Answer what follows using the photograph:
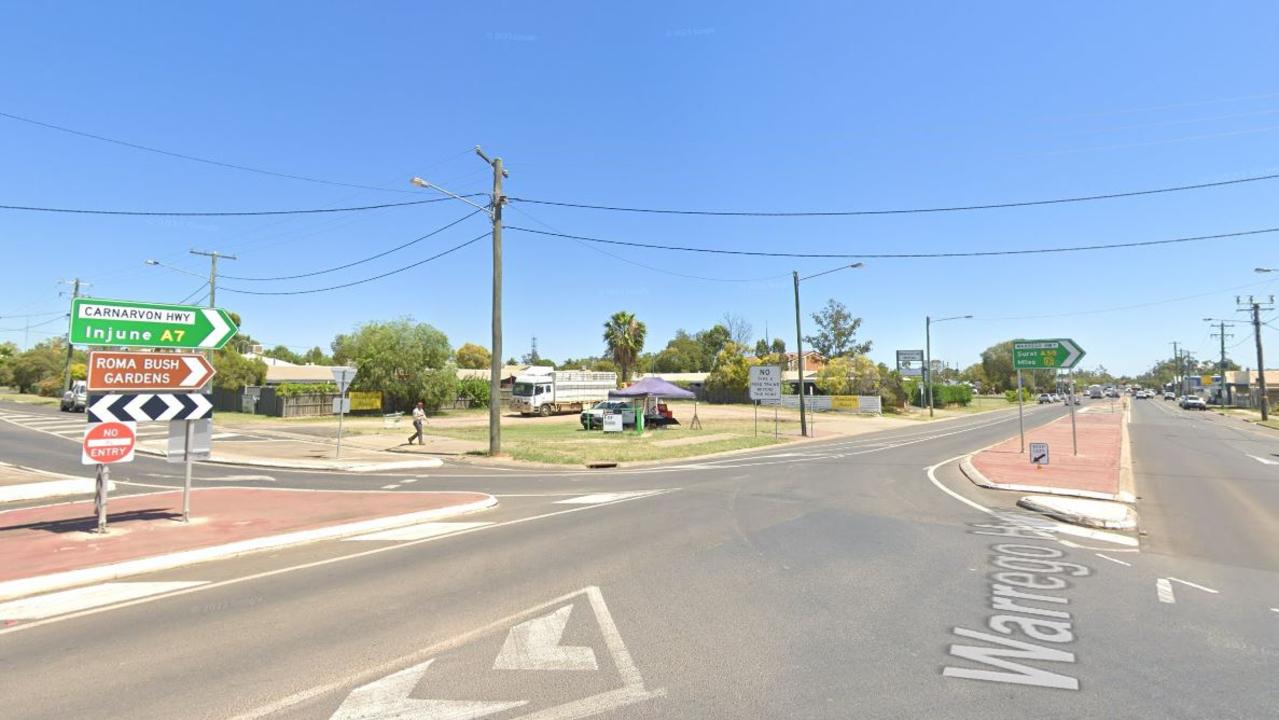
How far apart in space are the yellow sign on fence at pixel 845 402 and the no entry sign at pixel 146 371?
180ft

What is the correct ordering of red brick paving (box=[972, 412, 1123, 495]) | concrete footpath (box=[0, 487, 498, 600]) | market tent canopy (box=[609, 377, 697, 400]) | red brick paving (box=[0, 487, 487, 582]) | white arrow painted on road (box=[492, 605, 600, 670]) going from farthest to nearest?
market tent canopy (box=[609, 377, 697, 400])
red brick paving (box=[972, 412, 1123, 495])
red brick paving (box=[0, 487, 487, 582])
concrete footpath (box=[0, 487, 498, 600])
white arrow painted on road (box=[492, 605, 600, 670])

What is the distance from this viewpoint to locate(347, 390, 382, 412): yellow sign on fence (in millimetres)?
47375

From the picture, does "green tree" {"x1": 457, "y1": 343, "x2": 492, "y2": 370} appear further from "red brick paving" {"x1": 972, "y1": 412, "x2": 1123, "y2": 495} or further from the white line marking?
the white line marking

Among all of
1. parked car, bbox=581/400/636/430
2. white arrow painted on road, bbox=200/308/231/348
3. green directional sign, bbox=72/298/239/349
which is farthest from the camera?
Result: parked car, bbox=581/400/636/430

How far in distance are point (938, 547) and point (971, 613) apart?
2842 mm

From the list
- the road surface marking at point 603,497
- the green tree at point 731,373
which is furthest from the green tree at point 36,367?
the road surface marking at point 603,497

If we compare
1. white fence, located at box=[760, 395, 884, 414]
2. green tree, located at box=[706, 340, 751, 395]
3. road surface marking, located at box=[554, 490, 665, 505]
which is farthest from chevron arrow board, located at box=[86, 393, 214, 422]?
green tree, located at box=[706, 340, 751, 395]

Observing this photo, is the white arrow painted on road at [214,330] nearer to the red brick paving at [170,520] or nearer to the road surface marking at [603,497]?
the red brick paving at [170,520]

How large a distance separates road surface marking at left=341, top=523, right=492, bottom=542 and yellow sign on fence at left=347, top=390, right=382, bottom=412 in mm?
40745

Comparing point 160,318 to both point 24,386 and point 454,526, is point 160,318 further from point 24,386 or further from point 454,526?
point 24,386

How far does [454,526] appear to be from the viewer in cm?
1007

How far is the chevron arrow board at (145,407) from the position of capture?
29.8ft

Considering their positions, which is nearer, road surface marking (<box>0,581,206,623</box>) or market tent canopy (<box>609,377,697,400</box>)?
road surface marking (<box>0,581,206,623</box>)

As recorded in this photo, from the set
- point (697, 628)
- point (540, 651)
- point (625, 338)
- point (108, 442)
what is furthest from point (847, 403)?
point (540, 651)
